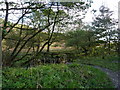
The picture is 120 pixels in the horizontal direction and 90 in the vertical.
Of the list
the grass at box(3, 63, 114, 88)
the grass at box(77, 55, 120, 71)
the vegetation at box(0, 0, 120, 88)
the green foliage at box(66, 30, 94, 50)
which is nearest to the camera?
the grass at box(3, 63, 114, 88)

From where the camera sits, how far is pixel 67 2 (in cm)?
398

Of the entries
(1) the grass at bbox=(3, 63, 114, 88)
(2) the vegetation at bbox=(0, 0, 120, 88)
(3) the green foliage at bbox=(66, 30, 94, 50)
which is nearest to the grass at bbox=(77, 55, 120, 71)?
(2) the vegetation at bbox=(0, 0, 120, 88)

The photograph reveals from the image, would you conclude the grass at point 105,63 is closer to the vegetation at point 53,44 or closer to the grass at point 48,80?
the vegetation at point 53,44

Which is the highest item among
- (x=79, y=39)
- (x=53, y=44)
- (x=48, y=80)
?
(x=79, y=39)

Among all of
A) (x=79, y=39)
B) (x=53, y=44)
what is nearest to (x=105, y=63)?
(x=79, y=39)

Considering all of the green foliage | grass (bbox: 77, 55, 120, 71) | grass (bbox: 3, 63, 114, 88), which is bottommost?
grass (bbox: 77, 55, 120, 71)

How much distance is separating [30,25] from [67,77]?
2814 millimetres

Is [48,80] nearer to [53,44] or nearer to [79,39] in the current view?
[53,44]

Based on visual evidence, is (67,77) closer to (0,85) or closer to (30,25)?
(0,85)

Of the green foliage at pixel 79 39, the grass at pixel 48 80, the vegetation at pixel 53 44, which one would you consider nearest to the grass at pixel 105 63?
the vegetation at pixel 53 44

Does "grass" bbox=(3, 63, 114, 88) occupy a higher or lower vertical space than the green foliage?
lower

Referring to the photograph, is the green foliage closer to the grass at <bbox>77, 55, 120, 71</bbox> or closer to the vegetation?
the vegetation

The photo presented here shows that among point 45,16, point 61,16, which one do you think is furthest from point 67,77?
point 45,16

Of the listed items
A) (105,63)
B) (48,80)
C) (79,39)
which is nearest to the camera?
(48,80)
